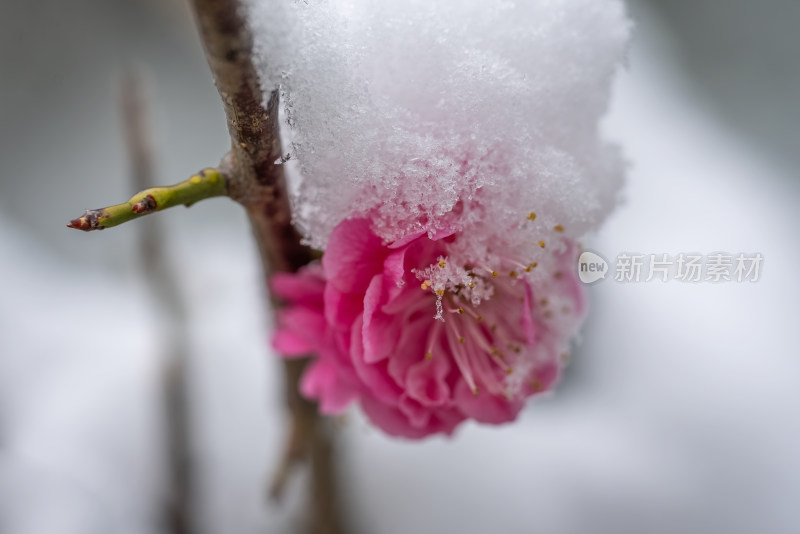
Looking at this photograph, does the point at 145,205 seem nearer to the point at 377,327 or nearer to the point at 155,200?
the point at 155,200

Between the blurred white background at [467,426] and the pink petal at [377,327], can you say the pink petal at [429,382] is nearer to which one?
the pink petal at [377,327]

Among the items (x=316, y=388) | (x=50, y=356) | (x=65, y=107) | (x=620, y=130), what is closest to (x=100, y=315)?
(x=50, y=356)

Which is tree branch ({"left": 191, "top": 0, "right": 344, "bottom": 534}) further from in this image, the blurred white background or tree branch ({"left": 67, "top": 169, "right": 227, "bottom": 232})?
the blurred white background

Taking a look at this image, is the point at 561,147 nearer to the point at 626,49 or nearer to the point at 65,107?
the point at 626,49

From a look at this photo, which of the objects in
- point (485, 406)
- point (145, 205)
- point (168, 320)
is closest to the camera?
point (145, 205)

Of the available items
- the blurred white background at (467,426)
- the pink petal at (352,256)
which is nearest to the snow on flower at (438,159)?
the pink petal at (352,256)

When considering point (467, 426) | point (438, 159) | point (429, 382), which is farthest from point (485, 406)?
point (467, 426)
